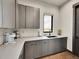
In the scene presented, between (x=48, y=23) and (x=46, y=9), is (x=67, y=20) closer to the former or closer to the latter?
(x=48, y=23)

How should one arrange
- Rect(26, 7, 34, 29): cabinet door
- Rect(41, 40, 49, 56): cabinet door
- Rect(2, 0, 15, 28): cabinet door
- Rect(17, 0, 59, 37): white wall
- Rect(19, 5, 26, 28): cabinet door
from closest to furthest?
1. Rect(2, 0, 15, 28): cabinet door
2. Rect(19, 5, 26, 28): cabinet door
3. Rect(26, 7, 34, 29): cabinet door
4. Rect(41, 40, 49, 56): cabinet door
5. Rect(17, 0, 59, 37): white wall

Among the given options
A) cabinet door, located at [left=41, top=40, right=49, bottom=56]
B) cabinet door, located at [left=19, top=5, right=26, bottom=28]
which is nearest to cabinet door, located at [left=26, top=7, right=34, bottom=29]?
cabinet door, located at [left=19, top=5, right=26, bottom=28]

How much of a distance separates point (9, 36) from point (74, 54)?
313 centimetres

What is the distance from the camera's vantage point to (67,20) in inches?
159

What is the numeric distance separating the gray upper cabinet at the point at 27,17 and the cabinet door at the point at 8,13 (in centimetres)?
39

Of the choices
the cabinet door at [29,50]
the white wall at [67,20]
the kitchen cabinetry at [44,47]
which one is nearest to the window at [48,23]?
the white wall at [67,20]

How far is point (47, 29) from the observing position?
412cm

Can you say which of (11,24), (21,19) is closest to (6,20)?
(11,24)

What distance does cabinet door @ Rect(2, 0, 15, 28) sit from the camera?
1.94 metres

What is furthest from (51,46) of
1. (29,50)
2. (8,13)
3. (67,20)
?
(8,13)

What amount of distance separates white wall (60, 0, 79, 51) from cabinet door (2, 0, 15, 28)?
2.88m

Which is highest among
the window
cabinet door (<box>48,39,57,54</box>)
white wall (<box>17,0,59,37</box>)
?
white wall (<box>17,0,59,37</box>)

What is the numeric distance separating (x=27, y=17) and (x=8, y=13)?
0.91 meters

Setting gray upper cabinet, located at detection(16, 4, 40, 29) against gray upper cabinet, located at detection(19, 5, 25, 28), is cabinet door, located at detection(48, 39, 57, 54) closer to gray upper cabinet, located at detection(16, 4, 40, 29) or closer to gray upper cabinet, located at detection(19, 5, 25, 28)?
gray upper cabinet, located at detection(16, 4, 40, 29)
